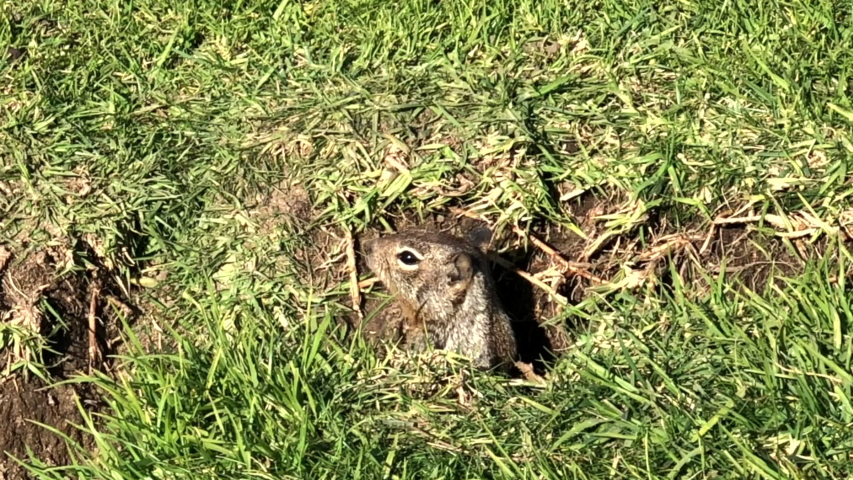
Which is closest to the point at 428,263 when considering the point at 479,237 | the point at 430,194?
the point at 479,237

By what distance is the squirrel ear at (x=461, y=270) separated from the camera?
4.46 meters

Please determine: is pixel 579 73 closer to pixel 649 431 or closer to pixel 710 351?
pixel 710 351

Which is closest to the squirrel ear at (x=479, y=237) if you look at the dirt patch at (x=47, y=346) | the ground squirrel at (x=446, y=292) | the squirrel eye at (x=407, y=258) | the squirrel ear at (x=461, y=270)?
the ground squirrel at (x=446, y=292)

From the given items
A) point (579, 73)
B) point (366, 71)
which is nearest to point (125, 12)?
point (366, 71)

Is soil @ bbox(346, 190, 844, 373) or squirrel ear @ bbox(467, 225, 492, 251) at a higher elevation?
squirrel ear @ bbox(467, 225, 492, 251)

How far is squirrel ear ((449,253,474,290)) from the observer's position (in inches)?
176

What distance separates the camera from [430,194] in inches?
187

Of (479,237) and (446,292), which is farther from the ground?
(479,237)

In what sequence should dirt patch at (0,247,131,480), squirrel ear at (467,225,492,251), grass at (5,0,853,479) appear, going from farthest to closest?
squirrel ear at (467,225,492,251)
dirt patch at (0,247,131,480)
grass at (5,0,853,479)

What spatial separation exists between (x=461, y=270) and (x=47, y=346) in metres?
1.69

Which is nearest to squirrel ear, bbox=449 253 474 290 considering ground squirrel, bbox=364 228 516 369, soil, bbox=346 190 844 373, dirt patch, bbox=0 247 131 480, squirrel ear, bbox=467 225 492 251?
ground squirrel, bbox=364 228 516 369

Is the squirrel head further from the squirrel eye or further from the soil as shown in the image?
the soil

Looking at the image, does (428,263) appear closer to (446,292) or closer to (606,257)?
(446,292)

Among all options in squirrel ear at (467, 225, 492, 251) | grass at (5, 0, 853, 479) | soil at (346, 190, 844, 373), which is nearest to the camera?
grass at (5, 0, 853, 479)
